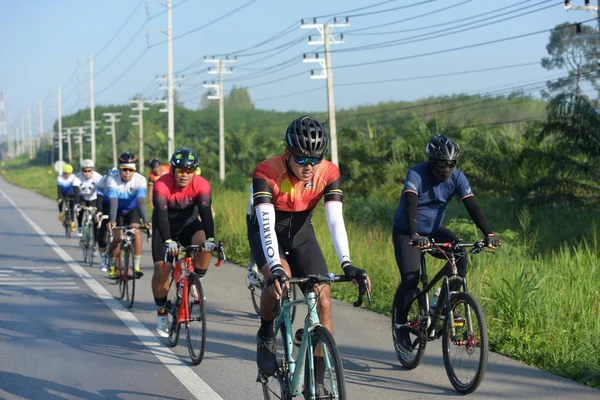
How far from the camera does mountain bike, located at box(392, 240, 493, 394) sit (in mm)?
6293

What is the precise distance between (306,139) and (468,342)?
85.1 inches

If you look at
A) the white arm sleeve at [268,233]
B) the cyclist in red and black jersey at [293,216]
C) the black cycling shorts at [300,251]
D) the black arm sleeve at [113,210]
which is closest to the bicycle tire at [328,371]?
the cyclist in red and black jersey at [293,216]

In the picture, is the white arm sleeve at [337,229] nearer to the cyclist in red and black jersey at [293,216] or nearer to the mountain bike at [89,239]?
the cyclist in red and black jersey at [293,216]

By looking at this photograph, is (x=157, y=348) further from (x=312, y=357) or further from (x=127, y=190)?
(x=127, y=190)

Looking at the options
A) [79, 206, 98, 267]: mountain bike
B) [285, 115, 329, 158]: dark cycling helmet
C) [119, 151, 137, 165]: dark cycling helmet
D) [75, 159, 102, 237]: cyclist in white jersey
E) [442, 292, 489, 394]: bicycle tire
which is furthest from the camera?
[75, 159, 102, 237]: cyclist in white jersey

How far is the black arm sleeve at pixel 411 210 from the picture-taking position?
7.03 m

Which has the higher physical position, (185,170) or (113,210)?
(185,170)

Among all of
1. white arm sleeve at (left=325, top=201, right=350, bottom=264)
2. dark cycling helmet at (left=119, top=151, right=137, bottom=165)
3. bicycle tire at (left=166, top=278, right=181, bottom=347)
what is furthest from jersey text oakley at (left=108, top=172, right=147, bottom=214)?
white arm sleeve at (left=325, top=201, right=350, bottom=264)

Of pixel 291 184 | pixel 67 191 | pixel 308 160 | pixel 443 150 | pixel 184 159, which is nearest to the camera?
pixel 308 160

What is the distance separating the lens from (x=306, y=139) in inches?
210

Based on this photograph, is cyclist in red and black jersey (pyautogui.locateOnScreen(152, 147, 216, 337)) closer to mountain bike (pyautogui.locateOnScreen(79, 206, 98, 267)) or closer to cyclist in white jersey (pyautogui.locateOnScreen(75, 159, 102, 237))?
mountain bike (pyautogui.locateOnScreen(79, 206, 98, 267))

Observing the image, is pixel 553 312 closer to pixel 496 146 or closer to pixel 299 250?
pixel 299 250

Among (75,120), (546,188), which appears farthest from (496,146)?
(75,120)

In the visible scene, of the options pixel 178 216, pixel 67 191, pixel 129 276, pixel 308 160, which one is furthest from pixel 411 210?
pixel 67 191
